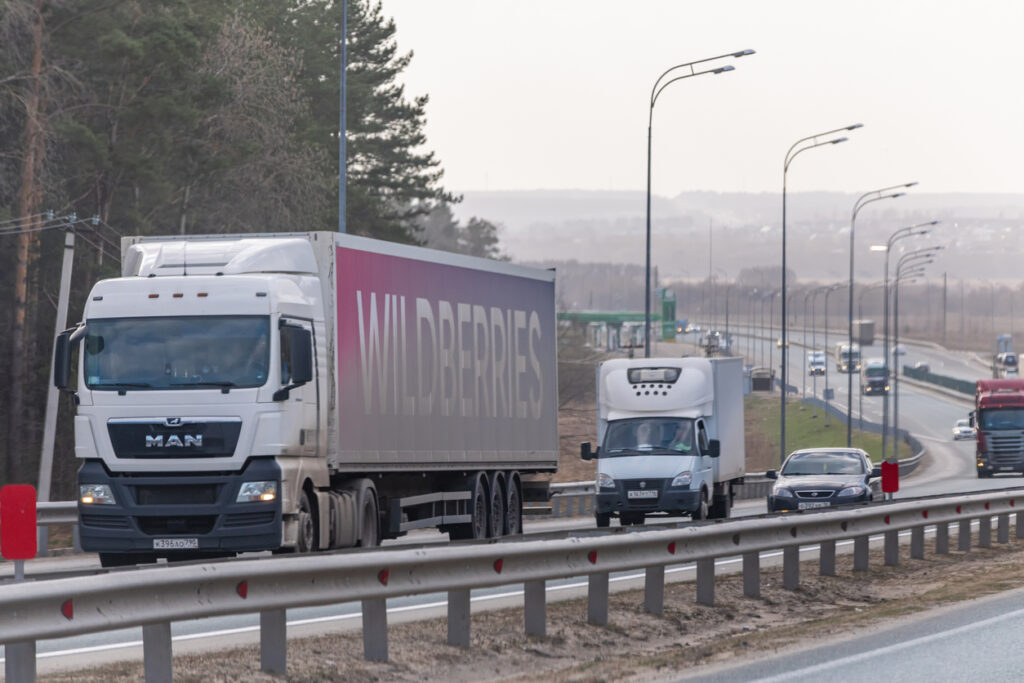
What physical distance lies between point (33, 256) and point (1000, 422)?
35345 millimetres

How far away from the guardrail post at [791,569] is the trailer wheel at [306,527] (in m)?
4.72

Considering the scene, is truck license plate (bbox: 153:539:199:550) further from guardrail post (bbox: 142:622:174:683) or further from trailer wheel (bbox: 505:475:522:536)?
trailer wheel (bbox: 505:475:522:536)

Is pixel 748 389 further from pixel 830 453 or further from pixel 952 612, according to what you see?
pixel 952 612

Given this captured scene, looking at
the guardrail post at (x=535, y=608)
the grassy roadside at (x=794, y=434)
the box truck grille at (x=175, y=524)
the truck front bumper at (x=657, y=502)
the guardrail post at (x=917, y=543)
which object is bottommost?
the grassy roadside at (x=794, y=434)

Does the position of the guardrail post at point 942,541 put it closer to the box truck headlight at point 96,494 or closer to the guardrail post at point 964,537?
the guardrail post at point 964,537

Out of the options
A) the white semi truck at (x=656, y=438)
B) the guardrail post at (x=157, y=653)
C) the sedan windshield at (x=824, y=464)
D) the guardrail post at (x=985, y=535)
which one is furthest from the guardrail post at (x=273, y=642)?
the sedan windshield at (x=824, y=464)

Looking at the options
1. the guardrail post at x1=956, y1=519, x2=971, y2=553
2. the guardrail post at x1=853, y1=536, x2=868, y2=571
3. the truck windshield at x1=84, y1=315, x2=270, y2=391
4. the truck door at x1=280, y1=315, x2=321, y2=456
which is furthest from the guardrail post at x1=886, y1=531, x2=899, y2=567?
the truck windshield at x1=84, y1=315, x2=270, y2=391

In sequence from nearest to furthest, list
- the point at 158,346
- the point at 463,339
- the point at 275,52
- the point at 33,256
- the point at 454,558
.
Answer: the point at 454,558, the point at 158,346, the point at 463,339, the point at 33,256, the point at 275,52

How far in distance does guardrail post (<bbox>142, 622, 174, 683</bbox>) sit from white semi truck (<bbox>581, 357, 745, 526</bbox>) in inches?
822

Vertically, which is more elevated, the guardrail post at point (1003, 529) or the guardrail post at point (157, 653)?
the guardrail post at point (157, 653)

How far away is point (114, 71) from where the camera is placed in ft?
168

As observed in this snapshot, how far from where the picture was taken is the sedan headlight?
31673 mm

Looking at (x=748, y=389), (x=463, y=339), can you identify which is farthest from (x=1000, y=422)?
(x=748, y=389)

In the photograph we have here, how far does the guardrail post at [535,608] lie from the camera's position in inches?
508
